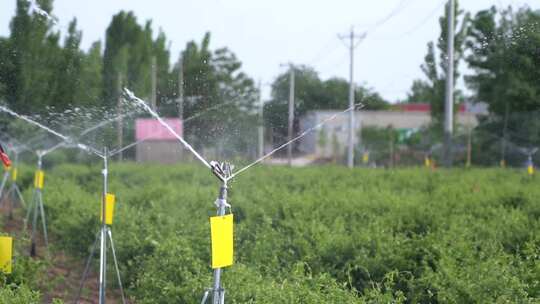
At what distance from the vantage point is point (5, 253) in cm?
518


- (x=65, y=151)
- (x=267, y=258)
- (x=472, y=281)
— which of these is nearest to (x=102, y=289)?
(x=267, y=258)

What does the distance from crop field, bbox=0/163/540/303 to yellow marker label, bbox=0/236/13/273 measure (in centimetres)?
9

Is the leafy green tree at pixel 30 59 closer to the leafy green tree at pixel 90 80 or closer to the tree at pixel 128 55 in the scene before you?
the leafy green tree at pixel 90 80

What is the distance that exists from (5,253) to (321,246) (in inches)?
96.3

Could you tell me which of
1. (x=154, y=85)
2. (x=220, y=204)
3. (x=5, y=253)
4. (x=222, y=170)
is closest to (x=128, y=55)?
(x=154, y=85)

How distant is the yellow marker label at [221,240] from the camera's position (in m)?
3.65

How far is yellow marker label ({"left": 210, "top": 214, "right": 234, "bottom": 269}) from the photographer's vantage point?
12.0 feet

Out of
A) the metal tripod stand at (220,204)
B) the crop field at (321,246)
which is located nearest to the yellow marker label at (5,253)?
the crop field at (321,246)

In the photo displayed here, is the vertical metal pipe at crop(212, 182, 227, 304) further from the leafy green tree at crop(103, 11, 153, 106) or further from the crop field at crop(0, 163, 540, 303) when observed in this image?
the leafy green tree at crop(103, 11, 153, 106)

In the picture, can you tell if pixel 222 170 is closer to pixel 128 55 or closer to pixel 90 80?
pixel 90 80

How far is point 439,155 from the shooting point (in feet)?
90.4

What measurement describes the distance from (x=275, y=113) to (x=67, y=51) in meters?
1.79

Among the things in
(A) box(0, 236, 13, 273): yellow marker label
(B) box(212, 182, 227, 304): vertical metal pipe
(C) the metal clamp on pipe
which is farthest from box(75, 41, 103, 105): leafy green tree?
(B) box(212, 182, 227, 304): vertical metal pipe

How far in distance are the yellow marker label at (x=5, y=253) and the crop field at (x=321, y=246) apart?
3.4 inches
